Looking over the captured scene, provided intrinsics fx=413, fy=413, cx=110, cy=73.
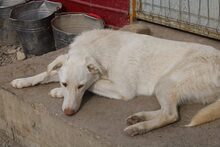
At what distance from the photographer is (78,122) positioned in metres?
3.95

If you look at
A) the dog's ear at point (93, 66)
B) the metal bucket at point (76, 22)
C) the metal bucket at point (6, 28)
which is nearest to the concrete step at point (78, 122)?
the dog's ear at point (93, 66)

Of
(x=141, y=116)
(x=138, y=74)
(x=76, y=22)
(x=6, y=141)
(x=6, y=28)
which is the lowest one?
(x=6, y=141)

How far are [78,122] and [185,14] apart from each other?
2.67 m

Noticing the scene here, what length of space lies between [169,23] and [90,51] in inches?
83.2

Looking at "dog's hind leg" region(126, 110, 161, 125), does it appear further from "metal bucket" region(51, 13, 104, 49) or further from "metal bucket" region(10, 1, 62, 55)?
"metal bucket" region(10, 1, 62, 55)

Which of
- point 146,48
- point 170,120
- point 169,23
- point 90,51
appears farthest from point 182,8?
point 170,120

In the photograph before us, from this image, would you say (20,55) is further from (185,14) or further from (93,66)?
(93,66)

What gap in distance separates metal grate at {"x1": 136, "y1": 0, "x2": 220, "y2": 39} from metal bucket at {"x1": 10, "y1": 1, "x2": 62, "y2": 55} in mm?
1626

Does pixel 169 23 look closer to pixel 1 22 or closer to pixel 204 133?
pixel 204 133

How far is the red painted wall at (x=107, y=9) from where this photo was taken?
6533 mm

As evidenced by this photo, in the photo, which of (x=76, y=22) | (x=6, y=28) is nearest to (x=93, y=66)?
(x=76, y=22)

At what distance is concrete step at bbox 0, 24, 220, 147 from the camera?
3672 mm

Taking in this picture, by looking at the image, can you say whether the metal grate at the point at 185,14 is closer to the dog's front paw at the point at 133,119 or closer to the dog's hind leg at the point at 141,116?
the dog's hind leg at the point at 141,116

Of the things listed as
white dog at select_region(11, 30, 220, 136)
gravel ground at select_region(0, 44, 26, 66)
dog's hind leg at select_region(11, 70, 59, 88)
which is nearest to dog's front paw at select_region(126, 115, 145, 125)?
white dog at select_region(11, 30, 220, 136)
